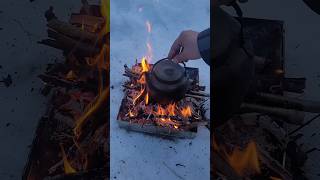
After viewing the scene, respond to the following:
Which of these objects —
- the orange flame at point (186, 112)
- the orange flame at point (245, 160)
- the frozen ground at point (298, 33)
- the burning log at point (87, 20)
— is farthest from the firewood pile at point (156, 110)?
the frozen ground at point (298, 33)

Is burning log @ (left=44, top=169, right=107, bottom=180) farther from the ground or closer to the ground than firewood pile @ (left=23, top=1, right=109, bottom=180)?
closer to the ground

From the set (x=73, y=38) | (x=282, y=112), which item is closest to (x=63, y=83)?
(x=73, y=38)

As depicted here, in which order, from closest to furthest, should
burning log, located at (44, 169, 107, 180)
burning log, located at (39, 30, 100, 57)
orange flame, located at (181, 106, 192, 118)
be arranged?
burning log, located at (44, 169, 107, 180)
orange flame, located at (181, 106, 192, 118)
burning log, located at (39, 30, 100, 57)

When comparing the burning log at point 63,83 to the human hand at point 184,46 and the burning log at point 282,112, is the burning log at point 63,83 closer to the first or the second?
the human hand at point 184,46

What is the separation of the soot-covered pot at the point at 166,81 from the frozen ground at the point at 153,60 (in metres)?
0.07

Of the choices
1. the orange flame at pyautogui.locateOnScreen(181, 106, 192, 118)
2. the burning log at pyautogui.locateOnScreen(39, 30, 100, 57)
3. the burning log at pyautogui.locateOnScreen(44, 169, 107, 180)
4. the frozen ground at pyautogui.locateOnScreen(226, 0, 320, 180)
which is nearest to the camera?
the burning log at pyautogui.locateOnScreen(44, 169, 107, 180)

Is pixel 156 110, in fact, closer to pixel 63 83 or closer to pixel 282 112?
pixel 63 83

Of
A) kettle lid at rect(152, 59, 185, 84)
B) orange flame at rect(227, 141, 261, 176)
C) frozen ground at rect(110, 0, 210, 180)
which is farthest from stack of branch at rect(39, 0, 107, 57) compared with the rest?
orange flame at rect(227, 141, 261, 176)

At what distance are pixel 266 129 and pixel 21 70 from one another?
53.1 inches

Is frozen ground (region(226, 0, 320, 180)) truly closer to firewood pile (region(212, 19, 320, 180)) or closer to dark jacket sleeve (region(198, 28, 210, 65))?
firewood pile (region(212, 19, 320, 180))

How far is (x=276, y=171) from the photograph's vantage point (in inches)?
92.5

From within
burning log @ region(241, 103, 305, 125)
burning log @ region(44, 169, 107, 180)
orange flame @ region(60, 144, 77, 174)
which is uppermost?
burning log @ region(241, 103, 305, 125)

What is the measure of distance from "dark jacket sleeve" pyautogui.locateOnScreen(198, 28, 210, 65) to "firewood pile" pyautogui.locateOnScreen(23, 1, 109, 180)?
493mm

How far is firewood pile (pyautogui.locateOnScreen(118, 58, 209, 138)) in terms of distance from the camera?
2.29 metres
